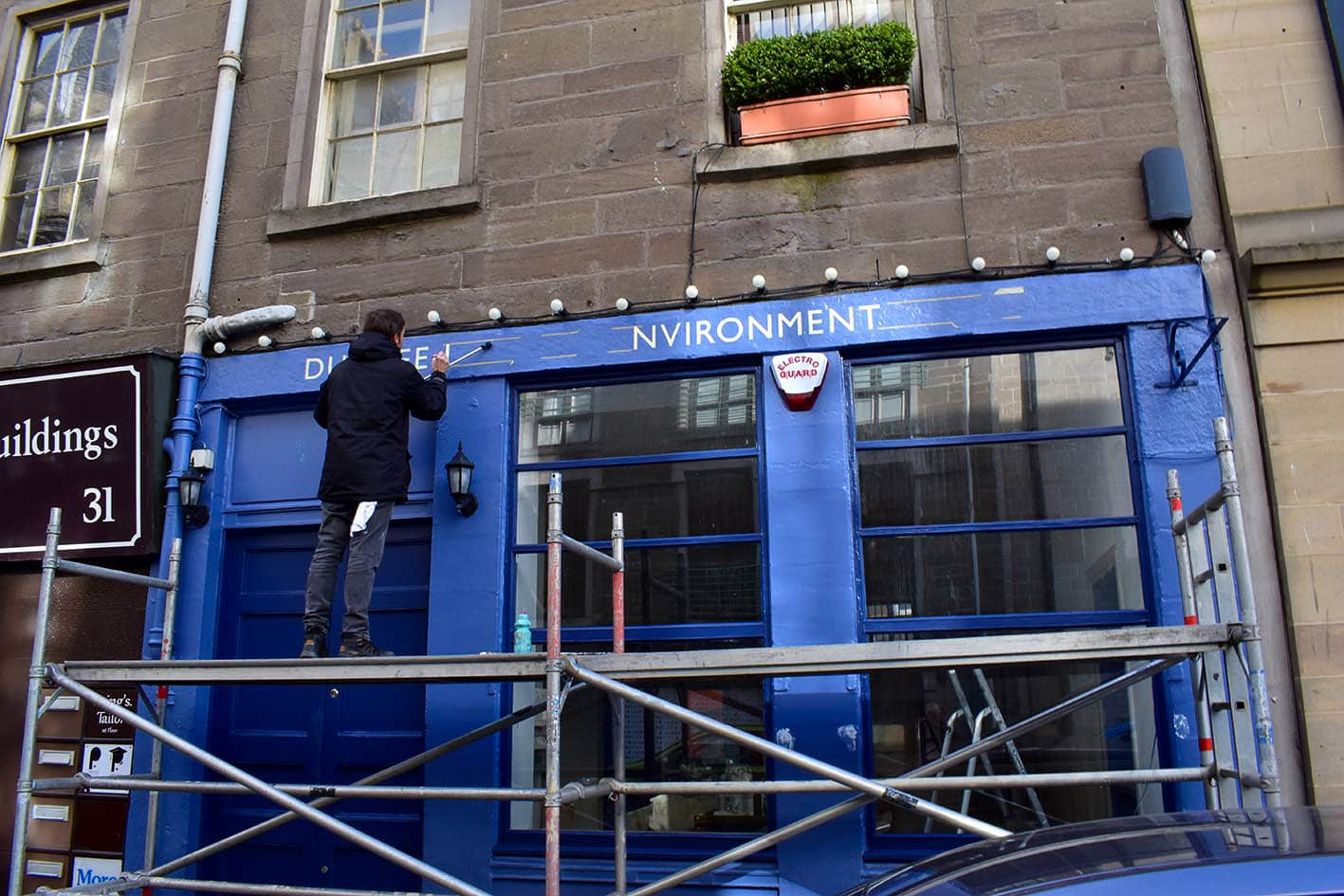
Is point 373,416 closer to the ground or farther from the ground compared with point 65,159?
closer to the ground

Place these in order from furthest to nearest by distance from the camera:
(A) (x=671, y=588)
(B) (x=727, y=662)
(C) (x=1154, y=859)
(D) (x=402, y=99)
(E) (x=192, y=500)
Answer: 1. (D) (x=402, y=99)
2. (E) (x=192, y=500)
3. (A) (x=671, y=588)
4. (B) (x=727, y=662)
5. (C) (x=1154, y=859)

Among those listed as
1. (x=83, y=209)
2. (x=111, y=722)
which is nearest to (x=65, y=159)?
(x=83, y=209)

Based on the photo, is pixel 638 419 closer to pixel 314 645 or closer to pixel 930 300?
pixel 930 300

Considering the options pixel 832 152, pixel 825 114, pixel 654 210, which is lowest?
pixel 654 210

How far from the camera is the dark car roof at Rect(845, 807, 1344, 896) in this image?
83.7 inches

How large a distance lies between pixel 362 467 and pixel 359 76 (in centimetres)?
355

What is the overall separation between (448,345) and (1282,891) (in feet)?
Result: 18.5

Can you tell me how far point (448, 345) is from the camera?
6.86 metres

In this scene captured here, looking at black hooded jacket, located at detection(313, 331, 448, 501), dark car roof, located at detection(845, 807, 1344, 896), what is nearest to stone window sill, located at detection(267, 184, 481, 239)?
black hooded jacket, located at detection(313, 331, 448, 501)

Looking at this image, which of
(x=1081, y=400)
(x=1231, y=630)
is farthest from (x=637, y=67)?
(x=1231, y=630)

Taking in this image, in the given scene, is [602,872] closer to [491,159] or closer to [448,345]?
[448,345]

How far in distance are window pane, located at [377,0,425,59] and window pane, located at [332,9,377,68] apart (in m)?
0.10

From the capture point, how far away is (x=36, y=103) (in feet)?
28.8

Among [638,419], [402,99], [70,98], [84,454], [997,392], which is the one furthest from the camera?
[70,98]
